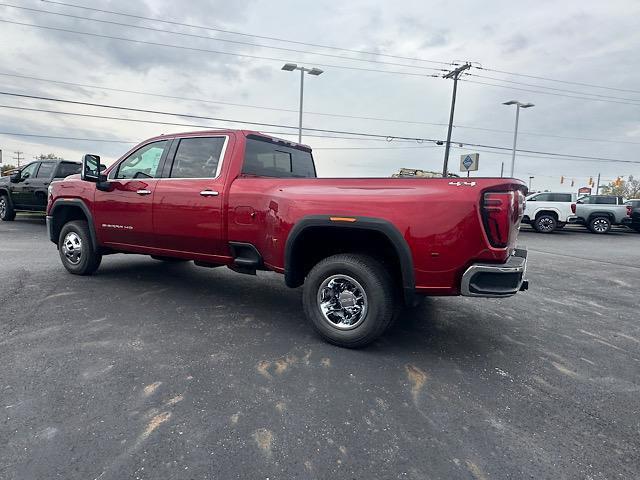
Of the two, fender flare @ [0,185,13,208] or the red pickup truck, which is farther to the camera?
fender flare @ [0,185,13,208]

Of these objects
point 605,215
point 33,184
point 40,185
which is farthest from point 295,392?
point 605,215

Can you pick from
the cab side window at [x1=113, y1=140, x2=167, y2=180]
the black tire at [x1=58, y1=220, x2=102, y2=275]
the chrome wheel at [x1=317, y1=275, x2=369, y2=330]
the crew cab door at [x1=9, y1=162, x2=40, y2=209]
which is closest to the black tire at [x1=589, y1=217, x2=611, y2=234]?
the chrome wheel at [x1=317, y1=275, x2=369, y2=330]

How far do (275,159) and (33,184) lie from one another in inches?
426

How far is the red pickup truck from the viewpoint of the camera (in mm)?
2982

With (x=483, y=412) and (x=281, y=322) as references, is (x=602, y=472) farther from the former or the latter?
(x=281, y=322)

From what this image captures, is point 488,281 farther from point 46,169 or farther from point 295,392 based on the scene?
point 46,169

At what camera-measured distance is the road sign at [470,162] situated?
24164mm

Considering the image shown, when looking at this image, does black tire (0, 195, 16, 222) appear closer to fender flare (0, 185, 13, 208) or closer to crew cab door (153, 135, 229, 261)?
fender flare (0, 185, 13, 208)

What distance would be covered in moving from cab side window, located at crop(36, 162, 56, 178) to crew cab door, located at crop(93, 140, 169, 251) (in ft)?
27.1

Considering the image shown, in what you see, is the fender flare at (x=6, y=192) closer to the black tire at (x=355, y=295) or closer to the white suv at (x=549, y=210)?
the black tire at (x=355, y=295)

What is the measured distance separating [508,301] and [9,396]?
17.6 ft

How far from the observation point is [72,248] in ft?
18.7

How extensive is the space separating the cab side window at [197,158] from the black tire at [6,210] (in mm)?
11773

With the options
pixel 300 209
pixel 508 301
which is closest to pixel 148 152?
pixel 300 209
